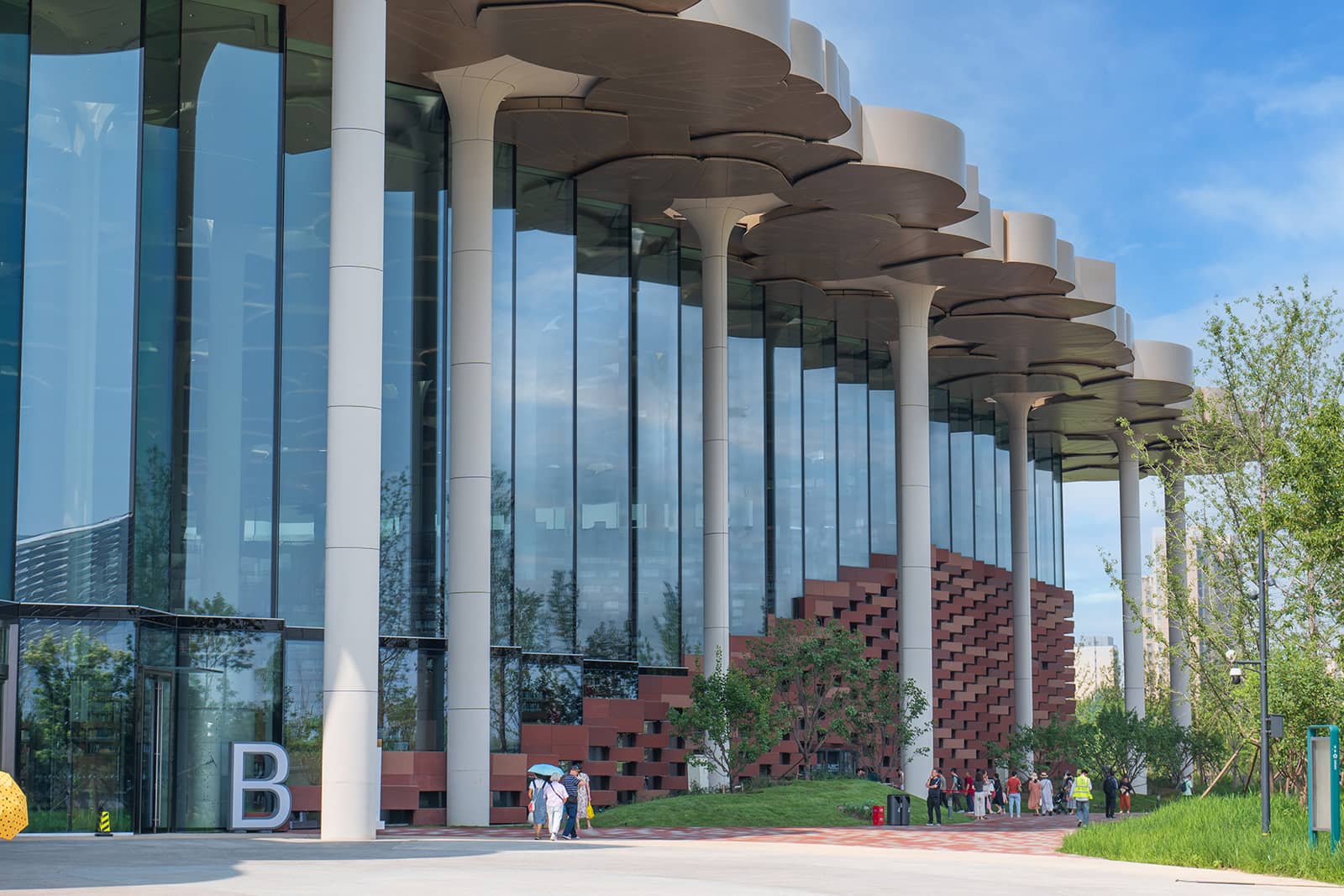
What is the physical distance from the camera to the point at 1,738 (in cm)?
2275

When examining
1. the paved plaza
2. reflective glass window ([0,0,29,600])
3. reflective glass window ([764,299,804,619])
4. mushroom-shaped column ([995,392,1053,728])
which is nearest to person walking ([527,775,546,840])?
the paved plaza

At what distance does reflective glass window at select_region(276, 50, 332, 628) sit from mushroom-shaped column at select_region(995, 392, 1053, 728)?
99.5ft

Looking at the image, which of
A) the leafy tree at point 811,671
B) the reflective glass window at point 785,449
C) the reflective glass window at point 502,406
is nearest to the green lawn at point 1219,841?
the leafy tree at point 811,671

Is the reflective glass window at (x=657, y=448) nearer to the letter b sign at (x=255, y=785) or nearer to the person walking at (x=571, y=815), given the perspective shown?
the person walking at (x=571, y=815)

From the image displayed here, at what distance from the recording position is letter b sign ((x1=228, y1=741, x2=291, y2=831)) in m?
25.7

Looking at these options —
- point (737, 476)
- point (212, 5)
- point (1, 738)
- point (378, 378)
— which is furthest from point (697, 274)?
point (1, 738)

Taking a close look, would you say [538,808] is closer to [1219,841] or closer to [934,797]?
[1219,841]

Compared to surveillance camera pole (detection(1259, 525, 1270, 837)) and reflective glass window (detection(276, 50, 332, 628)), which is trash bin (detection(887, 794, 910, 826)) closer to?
surveillance camera pole (detection(1259, 525, 1270, 837))

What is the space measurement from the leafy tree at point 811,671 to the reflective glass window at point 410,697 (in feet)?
29.2

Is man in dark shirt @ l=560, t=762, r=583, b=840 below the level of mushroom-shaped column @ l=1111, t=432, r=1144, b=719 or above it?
below

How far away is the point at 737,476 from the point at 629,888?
28691mm

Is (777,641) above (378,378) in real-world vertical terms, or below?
below

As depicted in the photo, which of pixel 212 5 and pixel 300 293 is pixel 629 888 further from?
pixel 212 5

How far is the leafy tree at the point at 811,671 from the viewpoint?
3625 cm
